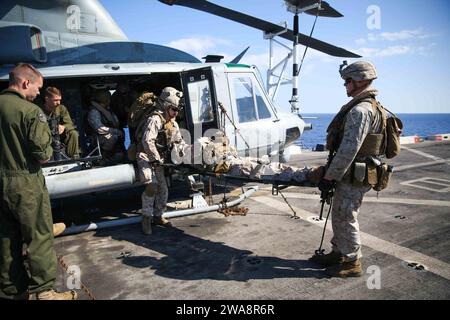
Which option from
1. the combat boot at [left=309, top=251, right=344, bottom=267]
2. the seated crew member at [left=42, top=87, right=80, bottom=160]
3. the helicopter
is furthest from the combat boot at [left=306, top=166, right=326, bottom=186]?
the seated crew member at [left=42, top=87, right=80, bottom=160]

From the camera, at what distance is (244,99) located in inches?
269

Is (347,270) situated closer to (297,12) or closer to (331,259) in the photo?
(331,259)

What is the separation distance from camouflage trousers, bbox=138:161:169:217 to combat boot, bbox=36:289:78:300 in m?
1.95

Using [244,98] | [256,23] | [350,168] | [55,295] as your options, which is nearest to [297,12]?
[256,23]

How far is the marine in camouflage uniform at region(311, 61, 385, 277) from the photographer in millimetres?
3375

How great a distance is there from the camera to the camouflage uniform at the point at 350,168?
3.36 metres

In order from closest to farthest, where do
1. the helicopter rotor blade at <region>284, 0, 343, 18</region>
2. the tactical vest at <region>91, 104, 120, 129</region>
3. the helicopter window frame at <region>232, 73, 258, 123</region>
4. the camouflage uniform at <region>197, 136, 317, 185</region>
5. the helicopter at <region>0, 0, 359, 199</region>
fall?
the camouflage uniform at <region>197, 136, 317, 185</region> < the helicopter at <region>0, 0, 359, 199</region> < the tactical vest at <region>91, 104, 120, 129</region> < the helicopter window frame at <region>232, 73, 258, 123</region> < the helicopter rotor blade at <region>284, 0, 343, 18</region>

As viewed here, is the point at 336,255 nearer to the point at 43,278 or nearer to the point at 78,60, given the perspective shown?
the point at 43,278

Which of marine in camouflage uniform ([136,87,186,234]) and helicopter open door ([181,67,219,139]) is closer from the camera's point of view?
marine in camouflage uniform ([136,87,186,234])

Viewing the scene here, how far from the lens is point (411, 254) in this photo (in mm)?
4062

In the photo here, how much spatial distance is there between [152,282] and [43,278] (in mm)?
1126

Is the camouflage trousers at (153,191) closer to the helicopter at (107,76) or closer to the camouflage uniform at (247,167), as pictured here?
the helicopter at (107,76)

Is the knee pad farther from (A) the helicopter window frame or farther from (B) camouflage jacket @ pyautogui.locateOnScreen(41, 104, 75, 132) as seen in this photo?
(A) the helicopter window frame

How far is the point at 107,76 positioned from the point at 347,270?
17.3 feet
